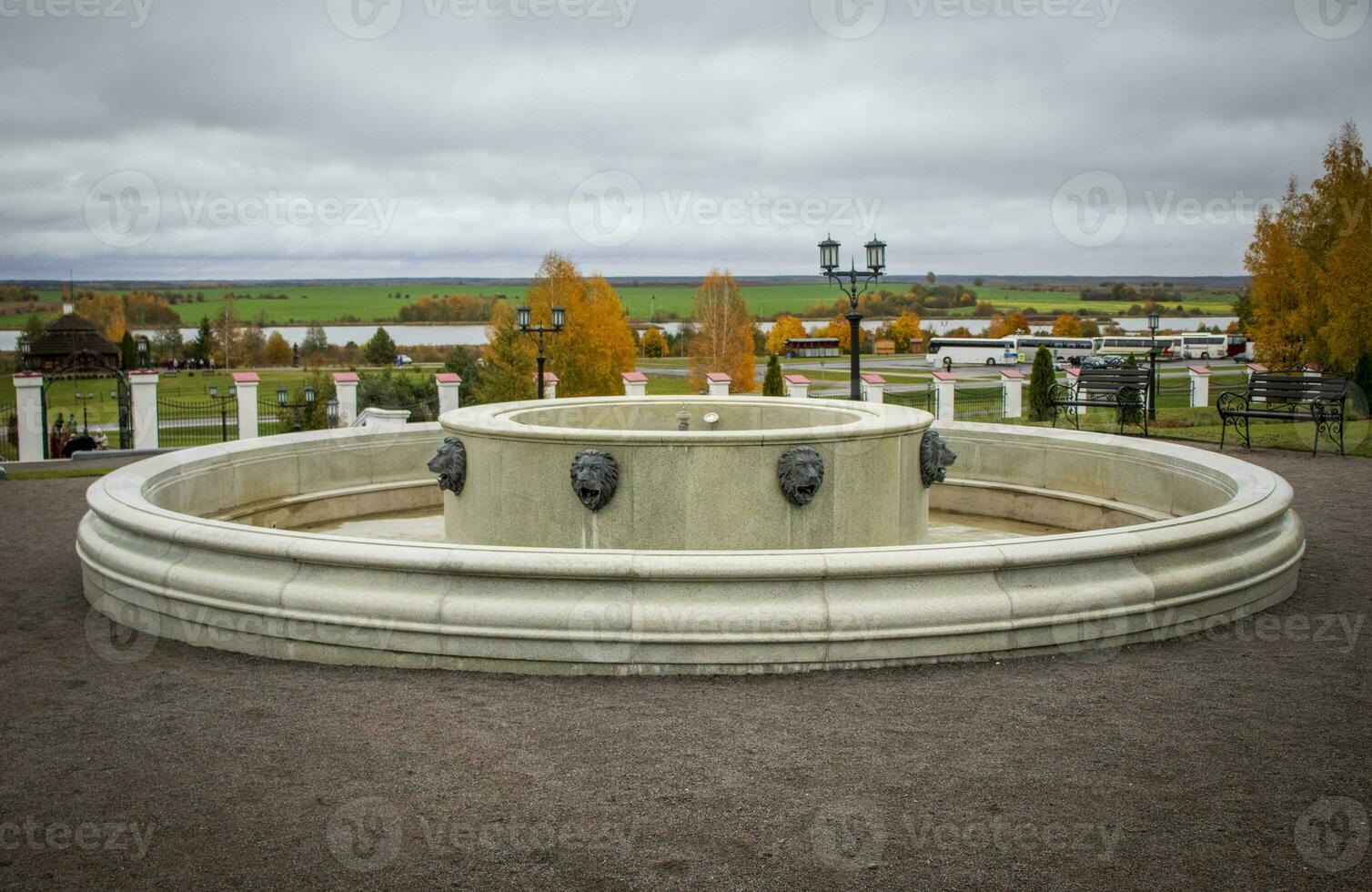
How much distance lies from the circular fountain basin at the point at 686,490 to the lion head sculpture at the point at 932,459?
0.87 feet

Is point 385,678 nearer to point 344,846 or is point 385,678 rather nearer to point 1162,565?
point 344,846

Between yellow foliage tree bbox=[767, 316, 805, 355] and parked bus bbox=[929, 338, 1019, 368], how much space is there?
1419cm

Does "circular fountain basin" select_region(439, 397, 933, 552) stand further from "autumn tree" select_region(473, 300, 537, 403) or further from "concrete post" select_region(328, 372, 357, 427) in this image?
"autumn tree" select_region(473, 300, 537, 403)

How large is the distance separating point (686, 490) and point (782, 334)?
8768 centimetres

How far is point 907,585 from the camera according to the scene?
6.75m

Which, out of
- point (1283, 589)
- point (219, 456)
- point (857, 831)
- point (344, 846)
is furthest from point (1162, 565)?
point (219, 456)

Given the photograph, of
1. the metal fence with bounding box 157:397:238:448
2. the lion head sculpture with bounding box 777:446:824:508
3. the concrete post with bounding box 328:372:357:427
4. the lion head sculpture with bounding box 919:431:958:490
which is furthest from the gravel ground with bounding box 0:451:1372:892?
the metal fence with bounding box 157:397:238:448

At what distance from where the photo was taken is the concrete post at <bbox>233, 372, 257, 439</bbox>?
77.3 feet

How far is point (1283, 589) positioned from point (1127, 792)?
4.19m

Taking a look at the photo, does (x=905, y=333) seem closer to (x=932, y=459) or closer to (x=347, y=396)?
(x=347, y=396)

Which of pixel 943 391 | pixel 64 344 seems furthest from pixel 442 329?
pixel 943 391

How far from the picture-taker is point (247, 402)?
2400 centimetres

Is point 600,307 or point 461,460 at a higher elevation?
point 600,307

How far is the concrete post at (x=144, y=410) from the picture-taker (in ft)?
78.2
